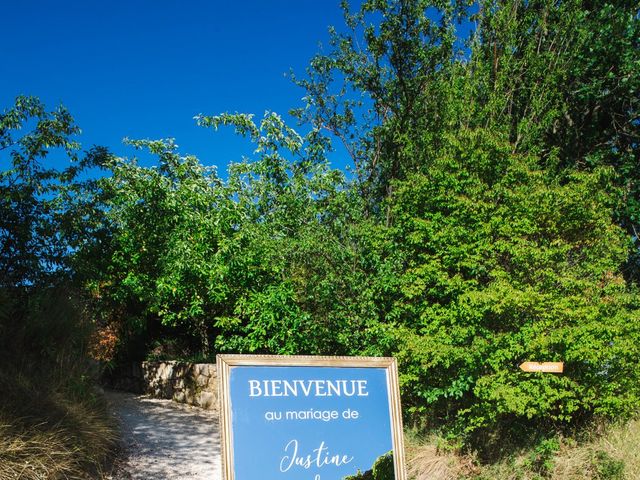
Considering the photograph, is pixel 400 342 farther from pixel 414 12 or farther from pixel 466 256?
pixel 414 12

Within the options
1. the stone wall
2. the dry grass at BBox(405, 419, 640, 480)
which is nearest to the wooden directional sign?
the dry grass at BBox(405, 419, 640, 480)

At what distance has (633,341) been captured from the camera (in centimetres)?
658

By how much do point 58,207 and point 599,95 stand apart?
933 centimetres

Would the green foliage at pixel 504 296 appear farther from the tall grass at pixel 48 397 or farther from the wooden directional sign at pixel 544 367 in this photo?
the tall grass at pixel 48 397

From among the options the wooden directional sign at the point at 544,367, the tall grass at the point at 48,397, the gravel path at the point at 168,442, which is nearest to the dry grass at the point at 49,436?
the tall grass at the point at 48,397

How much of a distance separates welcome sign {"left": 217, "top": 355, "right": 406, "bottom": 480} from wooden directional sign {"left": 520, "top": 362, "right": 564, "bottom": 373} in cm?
280

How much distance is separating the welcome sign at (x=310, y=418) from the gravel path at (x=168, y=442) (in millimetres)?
3349

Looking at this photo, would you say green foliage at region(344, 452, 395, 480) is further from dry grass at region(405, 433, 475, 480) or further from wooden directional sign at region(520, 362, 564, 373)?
wooden directional sign at region(520, 362, 564, 373)

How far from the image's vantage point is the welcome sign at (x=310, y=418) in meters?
3.40

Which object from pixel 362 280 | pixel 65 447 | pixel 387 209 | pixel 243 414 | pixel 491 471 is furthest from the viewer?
pixel 387 209

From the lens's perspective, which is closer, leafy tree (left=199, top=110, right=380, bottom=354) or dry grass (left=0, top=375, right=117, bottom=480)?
dry grass (left=0, top=375, right=117, bottom=480)

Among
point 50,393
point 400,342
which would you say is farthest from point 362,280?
point 50,393

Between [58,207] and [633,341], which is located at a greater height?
[58,207]

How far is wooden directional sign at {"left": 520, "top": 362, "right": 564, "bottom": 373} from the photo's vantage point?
6184 millimetres
